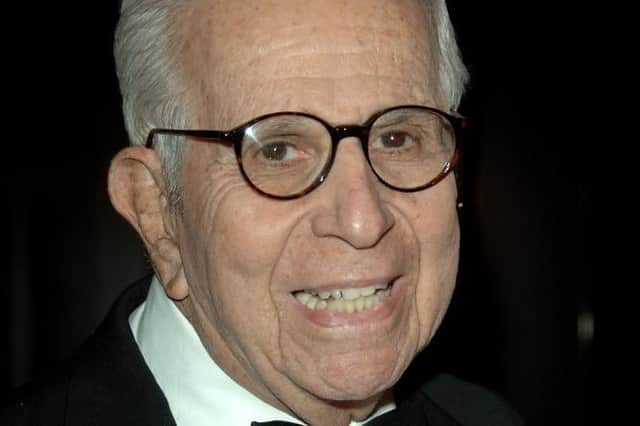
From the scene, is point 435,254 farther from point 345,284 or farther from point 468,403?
point 468,403

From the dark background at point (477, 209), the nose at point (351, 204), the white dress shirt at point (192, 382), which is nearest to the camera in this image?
the nose at point (351, 204)

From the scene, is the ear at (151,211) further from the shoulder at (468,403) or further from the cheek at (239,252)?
the shoulder at (468,403)

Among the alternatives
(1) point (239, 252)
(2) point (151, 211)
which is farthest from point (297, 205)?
(2) point (151, 211)

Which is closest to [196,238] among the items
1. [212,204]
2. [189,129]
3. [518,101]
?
[212,204]

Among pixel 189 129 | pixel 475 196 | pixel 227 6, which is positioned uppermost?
pixel 227 6

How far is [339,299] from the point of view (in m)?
1.49

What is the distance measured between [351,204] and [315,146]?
0.13 metres

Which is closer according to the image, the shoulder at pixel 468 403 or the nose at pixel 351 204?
the nose at pixel 351 204

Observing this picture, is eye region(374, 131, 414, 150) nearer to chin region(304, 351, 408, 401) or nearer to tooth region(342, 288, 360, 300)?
tooth region(342, 288, 360, 300)

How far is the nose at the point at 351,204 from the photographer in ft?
4.57

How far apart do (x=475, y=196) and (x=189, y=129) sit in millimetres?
2700

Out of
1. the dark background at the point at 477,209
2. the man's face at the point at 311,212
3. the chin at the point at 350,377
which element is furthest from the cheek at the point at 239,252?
the dark background at the point at 477,209

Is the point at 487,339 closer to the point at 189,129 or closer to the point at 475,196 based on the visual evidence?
the point at 475,196

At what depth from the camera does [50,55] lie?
3.62m
